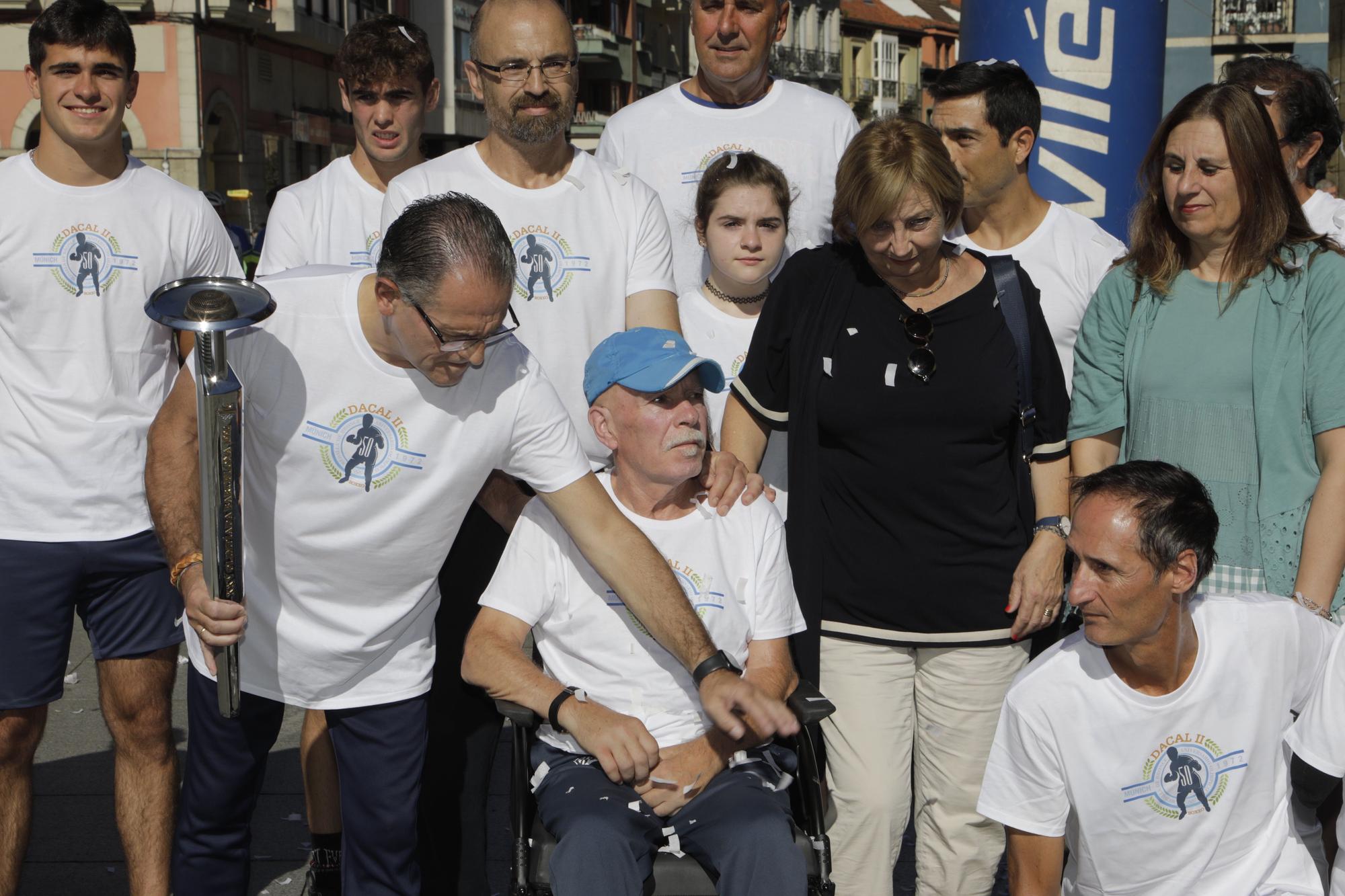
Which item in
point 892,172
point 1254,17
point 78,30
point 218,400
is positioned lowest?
point 218,400

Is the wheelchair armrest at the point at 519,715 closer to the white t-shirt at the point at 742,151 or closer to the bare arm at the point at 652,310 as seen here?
the bare arm at the point at 652,310

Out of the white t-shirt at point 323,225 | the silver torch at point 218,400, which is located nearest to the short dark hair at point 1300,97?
the white t-shirt at point 323,225

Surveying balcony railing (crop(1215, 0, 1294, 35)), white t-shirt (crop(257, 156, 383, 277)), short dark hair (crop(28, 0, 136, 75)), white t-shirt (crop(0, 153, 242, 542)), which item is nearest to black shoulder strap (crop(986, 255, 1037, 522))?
white t-shirt (crop(257, 156, 383, 277))

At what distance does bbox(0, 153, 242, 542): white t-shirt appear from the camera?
12.3 feet

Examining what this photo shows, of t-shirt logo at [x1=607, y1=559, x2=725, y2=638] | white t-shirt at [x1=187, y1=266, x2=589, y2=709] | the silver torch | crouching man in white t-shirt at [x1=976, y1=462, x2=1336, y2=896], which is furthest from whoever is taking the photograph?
t-shirt logo at [x1=607, y1=559, x2=725, y2=638]

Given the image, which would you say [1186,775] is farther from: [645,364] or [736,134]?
[736,134]

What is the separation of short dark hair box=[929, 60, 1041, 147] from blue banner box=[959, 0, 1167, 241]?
6.30 ft

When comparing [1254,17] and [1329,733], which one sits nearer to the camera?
[1329,733]

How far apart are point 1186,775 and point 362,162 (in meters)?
3.01

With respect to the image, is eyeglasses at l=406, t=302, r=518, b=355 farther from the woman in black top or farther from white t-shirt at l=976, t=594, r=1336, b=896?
white t-shirt at l=976, t=594, r=1336, b=896

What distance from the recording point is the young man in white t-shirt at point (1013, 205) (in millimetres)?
4059

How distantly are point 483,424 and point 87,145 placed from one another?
1.43m

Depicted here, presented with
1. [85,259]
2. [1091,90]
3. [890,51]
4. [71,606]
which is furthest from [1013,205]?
[890,51]

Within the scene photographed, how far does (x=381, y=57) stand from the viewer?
4652mm
